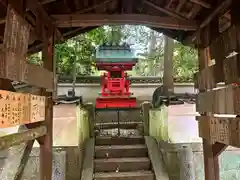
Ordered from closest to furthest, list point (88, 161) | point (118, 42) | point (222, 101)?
1. point (222, 101)
2. point (88, 161)
3. point (118, 42)

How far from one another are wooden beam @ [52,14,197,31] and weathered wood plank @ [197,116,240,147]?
1356 millimetres

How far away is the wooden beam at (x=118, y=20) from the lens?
4094 millimetres

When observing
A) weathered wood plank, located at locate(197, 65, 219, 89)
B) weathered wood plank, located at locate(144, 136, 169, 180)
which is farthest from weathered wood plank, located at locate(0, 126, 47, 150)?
weathered wood plank, located at locate(144, 136, 169, 180)

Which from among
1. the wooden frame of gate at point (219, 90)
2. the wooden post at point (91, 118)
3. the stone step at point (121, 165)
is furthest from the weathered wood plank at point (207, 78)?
the wooden post at point (91, 118)

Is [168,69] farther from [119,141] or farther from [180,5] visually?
[180,5]

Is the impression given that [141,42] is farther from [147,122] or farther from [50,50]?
[50,50]

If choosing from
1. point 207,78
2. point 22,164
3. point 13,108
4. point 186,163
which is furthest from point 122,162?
point 13,108

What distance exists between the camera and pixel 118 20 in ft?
13.5

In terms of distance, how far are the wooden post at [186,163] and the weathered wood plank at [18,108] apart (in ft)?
10.3

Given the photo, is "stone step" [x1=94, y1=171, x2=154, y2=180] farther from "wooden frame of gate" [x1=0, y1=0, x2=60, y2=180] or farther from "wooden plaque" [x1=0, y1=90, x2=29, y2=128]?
"wooden plaque" [x1=0, y1=90, x2=29, y2=128]

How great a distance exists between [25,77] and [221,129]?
202cm

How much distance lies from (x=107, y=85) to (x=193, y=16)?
11.7 ft

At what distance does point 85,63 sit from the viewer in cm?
984

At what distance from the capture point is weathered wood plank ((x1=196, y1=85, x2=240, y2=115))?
8.79ft
